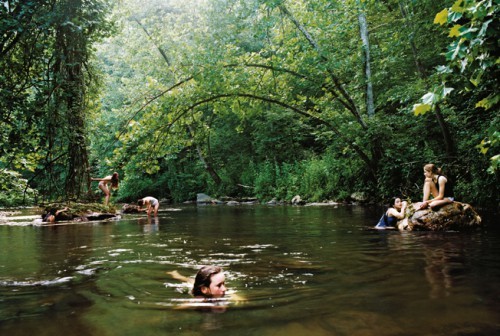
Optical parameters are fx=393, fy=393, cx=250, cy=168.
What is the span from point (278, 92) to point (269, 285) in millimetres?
13645

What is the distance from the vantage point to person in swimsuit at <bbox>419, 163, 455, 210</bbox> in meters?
9.27

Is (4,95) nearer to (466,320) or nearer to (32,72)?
(32,72)

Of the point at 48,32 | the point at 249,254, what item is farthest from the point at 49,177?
the point at 249,254

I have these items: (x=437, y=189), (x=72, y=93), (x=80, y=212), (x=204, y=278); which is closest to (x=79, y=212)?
(x=80, y=212)

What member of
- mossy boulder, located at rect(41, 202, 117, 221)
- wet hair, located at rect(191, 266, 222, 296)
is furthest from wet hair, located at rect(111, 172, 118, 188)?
wet hair, located at rect(191, 266, 222, 296)

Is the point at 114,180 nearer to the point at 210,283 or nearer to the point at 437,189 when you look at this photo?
the point at 437,189

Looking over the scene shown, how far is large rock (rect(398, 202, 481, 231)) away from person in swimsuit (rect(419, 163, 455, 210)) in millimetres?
125

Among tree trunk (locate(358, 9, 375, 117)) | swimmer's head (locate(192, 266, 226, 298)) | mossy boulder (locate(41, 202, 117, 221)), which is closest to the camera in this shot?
swimmer's head (locate(192, 266, 226, 298))

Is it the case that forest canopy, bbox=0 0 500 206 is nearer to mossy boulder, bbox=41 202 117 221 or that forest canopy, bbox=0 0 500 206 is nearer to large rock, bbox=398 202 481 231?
mossy boulder, bbox=41 202 117 221

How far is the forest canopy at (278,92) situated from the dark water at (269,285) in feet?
5.26

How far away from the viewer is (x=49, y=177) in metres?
9.98

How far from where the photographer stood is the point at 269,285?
4594 millimetres

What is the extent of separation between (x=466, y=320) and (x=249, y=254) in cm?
403

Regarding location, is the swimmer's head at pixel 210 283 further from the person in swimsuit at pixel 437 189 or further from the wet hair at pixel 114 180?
the wet hair at pixel 114 180
